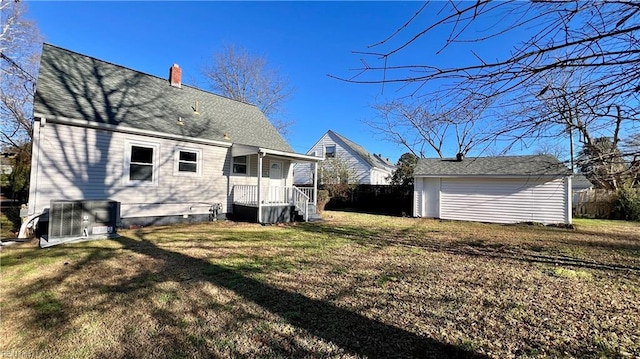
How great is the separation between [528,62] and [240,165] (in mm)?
11027

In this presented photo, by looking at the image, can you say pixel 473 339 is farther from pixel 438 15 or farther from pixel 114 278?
pixel 114 278

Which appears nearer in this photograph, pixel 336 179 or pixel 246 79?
pixel 336 179

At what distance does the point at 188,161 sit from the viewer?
33.4 feet

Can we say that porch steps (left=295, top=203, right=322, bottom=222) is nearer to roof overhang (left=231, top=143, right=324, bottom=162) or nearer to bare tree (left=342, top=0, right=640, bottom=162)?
roof overhang (left=231, top=143, right=324, bottom=162)

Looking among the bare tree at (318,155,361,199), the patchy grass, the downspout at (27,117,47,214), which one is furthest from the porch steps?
the downspout at (27,117,47,214)

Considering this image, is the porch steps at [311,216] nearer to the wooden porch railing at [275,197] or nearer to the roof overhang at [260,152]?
the wooden porch railing at [275,197]

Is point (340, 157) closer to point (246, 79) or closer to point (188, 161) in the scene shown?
point (246, 79)

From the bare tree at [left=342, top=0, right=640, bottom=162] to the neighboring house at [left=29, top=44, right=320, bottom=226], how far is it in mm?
8356

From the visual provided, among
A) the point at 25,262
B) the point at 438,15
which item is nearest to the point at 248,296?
the point at 438,15

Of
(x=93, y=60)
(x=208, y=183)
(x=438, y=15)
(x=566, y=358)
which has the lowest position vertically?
(x=566, y=358)

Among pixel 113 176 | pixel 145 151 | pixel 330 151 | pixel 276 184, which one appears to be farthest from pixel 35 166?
pixel 330 151

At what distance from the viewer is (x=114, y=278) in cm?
418

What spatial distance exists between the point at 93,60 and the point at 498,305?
14059mm

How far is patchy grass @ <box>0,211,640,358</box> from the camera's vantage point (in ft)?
8.44
